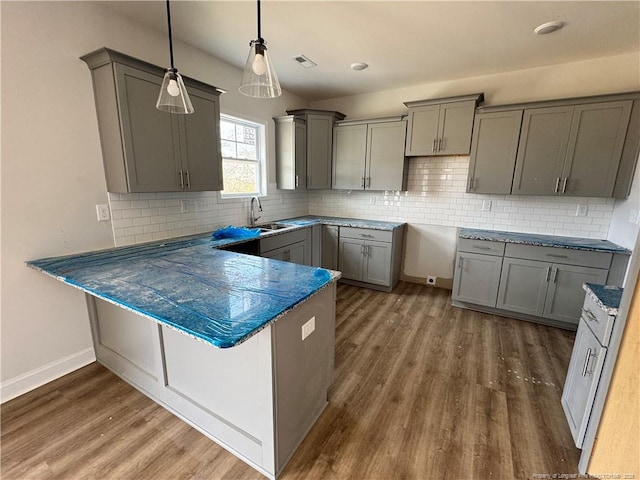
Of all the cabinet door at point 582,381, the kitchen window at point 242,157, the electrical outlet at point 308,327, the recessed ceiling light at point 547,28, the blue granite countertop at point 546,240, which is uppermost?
the recessed ceiling light at point 547,28

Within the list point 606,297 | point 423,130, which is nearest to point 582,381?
point 606,297

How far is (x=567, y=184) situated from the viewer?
9.63ft

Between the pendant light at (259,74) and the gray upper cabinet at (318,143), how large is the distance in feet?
8.63

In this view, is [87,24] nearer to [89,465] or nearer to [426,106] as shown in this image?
[89,465]

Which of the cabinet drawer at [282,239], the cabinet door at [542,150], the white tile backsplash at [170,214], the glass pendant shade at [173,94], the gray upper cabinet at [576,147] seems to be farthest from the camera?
the cabinet drawer at [282,239]

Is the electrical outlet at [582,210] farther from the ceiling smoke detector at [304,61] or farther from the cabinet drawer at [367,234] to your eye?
the ceiling smoke detector at [304,61]

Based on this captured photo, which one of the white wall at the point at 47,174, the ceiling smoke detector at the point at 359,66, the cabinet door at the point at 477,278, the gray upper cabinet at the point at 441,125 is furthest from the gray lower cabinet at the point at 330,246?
the white wall at the point at 47,174

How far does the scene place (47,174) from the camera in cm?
196

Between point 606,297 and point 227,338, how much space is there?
76.6 inches

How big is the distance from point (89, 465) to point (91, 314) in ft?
3.73

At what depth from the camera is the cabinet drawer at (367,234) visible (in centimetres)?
374

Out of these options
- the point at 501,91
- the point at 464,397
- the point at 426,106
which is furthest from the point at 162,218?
the point at 501,91

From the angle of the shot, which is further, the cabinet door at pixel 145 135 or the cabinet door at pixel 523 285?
the cabinet door at pixel 523 285

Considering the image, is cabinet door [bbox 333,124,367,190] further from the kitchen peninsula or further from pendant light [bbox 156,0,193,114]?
pendant light [bbox 156,0,193,114]
